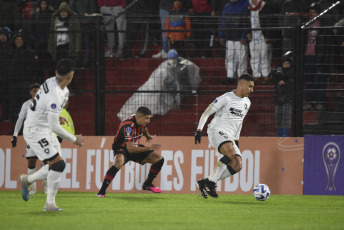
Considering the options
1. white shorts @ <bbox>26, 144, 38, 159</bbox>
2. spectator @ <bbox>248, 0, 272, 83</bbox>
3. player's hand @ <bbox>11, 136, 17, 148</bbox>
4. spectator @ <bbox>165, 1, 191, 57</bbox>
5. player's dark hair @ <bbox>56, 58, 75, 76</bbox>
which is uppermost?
spectator @ <bbox>165, 1, 191, 57</bbox>

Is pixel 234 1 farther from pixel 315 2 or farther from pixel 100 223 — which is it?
pixel 100 223

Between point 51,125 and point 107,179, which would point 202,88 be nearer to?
point 107,179

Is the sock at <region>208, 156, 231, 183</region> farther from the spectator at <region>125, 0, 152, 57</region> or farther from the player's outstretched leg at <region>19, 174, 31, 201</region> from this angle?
the spectator at <region>125, 0, 152, 57</region>

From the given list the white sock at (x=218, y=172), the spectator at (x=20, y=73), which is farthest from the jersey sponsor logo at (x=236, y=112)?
the spectator at (x=20, y=73)

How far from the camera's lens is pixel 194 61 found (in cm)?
1636

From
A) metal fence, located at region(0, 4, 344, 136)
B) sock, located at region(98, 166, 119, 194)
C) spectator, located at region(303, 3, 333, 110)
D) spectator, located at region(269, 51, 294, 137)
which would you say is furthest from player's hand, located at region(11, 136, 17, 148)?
spectator, located at region(303, 3, 333, 110)

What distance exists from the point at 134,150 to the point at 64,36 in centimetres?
523

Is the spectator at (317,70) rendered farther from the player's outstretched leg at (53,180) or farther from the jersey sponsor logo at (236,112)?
the player's outstretched leg at (53,180)

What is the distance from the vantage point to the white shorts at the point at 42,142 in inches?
→ 389

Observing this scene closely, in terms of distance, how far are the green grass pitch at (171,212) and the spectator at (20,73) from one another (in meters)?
2.87

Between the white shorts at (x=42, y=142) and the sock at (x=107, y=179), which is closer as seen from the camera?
the white shorts at (x=42, y=142)

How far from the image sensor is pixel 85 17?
693 inches

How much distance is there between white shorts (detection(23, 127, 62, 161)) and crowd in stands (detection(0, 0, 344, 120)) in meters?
5.04

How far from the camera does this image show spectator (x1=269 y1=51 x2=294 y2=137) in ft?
48.6
